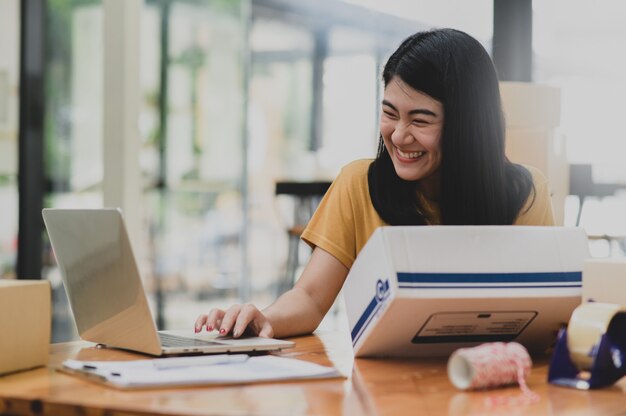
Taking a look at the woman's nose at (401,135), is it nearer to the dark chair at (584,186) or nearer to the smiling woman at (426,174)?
the smiling woman at (426,174)

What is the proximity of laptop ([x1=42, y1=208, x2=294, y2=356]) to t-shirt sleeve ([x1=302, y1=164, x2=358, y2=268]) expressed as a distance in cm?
44

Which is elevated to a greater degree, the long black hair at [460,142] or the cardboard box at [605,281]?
the long black hair at [460,142]

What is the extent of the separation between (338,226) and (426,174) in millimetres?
230

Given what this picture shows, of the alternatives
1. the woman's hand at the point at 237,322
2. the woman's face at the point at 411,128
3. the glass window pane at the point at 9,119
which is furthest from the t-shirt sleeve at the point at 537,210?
the glass window pane at the point at 9,119

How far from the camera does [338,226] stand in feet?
6.65

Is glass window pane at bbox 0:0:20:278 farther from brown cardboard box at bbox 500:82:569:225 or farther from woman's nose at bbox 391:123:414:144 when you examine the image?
woman's nose at bbox 391:123:414:144

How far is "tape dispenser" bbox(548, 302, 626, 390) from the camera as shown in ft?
4.23

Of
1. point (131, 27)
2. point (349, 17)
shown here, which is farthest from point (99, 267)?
point (349, 17)

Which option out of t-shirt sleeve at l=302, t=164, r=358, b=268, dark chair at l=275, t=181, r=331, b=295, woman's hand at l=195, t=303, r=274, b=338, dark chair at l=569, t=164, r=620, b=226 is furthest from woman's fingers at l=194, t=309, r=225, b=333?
dark chair at l=275, t=181, r=331, b=295

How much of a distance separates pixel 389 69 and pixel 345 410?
3.31ft

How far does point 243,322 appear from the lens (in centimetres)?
162

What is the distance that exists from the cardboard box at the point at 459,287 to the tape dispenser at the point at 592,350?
0.13 m

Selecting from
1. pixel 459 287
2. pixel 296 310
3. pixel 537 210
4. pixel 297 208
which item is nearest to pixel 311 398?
pixel 459 287

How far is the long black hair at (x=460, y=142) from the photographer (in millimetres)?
1901
